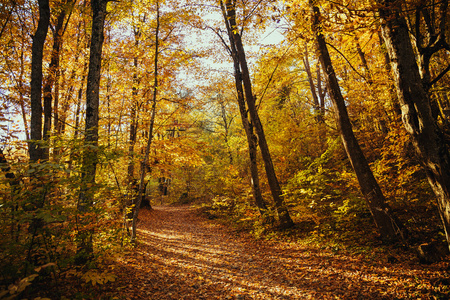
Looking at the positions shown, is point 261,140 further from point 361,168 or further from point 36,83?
point 36,83

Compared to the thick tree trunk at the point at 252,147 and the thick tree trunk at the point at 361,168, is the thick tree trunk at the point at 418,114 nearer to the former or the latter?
the thick tree trunk at the point at 361,168

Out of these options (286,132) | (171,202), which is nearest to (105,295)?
(286,132)

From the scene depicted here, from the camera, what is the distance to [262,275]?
5.04 meters

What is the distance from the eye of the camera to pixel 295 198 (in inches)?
315

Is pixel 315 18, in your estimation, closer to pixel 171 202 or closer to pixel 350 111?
pixel 350 111

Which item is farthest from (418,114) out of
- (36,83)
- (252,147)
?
(36,83)

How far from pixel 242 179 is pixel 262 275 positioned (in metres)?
6.99

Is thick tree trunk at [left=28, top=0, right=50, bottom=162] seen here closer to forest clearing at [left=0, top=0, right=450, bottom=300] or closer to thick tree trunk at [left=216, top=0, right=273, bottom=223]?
forest clearing at [left=0, top=0, right=450, bottom=300]

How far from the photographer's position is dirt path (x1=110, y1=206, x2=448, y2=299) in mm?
3730

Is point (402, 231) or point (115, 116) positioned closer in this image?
point (402, 231)

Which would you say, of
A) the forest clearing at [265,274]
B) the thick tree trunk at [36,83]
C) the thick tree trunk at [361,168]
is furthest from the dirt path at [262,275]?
the thick tree trunk at [36,83]

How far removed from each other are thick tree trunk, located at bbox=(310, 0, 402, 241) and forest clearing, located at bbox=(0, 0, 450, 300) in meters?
0.03

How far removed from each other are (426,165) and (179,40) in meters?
12.1

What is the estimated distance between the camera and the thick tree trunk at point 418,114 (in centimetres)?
314
